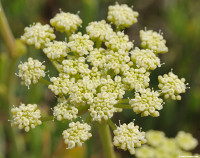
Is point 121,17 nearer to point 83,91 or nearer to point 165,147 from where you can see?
point 83,91

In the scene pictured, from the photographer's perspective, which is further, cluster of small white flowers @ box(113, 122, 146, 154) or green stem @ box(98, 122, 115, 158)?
green stem @ box(98, 122, 115, 158)

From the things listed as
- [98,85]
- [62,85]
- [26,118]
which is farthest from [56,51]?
[26,118]

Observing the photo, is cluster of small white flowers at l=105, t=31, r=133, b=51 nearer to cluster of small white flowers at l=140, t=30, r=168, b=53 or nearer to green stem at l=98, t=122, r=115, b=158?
cluster of small white flowers at l=140, t=30, r=168, b=53

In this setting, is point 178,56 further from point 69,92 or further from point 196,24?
point 69,92

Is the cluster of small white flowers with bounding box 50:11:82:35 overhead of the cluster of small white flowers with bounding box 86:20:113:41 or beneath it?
overhead

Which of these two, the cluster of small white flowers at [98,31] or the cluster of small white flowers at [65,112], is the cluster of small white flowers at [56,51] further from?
the cluster of small white flowers at [65,112]

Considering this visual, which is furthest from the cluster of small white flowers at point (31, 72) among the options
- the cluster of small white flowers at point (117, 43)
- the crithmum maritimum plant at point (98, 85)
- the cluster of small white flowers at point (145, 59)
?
the cluster of small white flowers at point (145, 59)

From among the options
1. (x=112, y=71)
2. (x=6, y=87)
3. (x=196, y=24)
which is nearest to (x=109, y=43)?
(x=112, y=71)

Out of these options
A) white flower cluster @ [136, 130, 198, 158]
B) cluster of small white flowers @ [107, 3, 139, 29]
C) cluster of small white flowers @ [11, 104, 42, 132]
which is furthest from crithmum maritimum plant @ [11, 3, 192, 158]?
Result: white flower cluster @ [136, 130, 198, 158]
